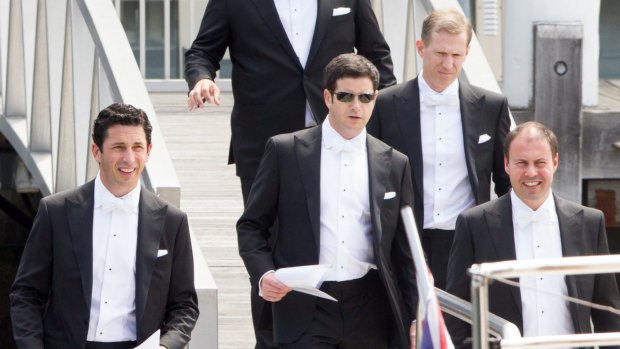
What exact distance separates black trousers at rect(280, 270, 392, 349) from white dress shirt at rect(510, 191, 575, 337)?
1.57 ft

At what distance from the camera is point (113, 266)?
16.8 feet

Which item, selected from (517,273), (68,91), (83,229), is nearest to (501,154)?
(83,229)

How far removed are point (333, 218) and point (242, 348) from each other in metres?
1.82

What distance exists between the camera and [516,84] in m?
10.6

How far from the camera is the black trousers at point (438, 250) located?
→ 5.75m

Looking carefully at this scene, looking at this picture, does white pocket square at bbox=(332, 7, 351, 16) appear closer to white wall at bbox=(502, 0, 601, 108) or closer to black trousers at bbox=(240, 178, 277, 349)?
black trousers at bbox=(240, 178, 277, 349)

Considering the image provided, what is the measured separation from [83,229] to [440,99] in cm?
146

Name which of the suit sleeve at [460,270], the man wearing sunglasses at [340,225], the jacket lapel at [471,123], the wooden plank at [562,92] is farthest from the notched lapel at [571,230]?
the wooden plank at [562,92]

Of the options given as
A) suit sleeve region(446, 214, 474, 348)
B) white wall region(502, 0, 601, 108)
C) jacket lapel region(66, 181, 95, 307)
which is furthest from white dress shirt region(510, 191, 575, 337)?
white wall region(502, 0, 601, 108)

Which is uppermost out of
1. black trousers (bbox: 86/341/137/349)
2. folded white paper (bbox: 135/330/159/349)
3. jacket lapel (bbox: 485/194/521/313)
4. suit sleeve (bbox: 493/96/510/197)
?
suit sleeve (bbox: 493/96/510/197)

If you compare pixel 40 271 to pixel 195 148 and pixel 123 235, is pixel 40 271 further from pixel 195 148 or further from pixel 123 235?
pixel 195 148

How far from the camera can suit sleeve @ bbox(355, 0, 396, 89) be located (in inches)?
244

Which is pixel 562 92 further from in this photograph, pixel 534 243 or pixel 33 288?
pixel 33 288

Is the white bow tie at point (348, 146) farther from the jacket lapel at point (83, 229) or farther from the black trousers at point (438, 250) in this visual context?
the jacket lapel at point (83, 229)
